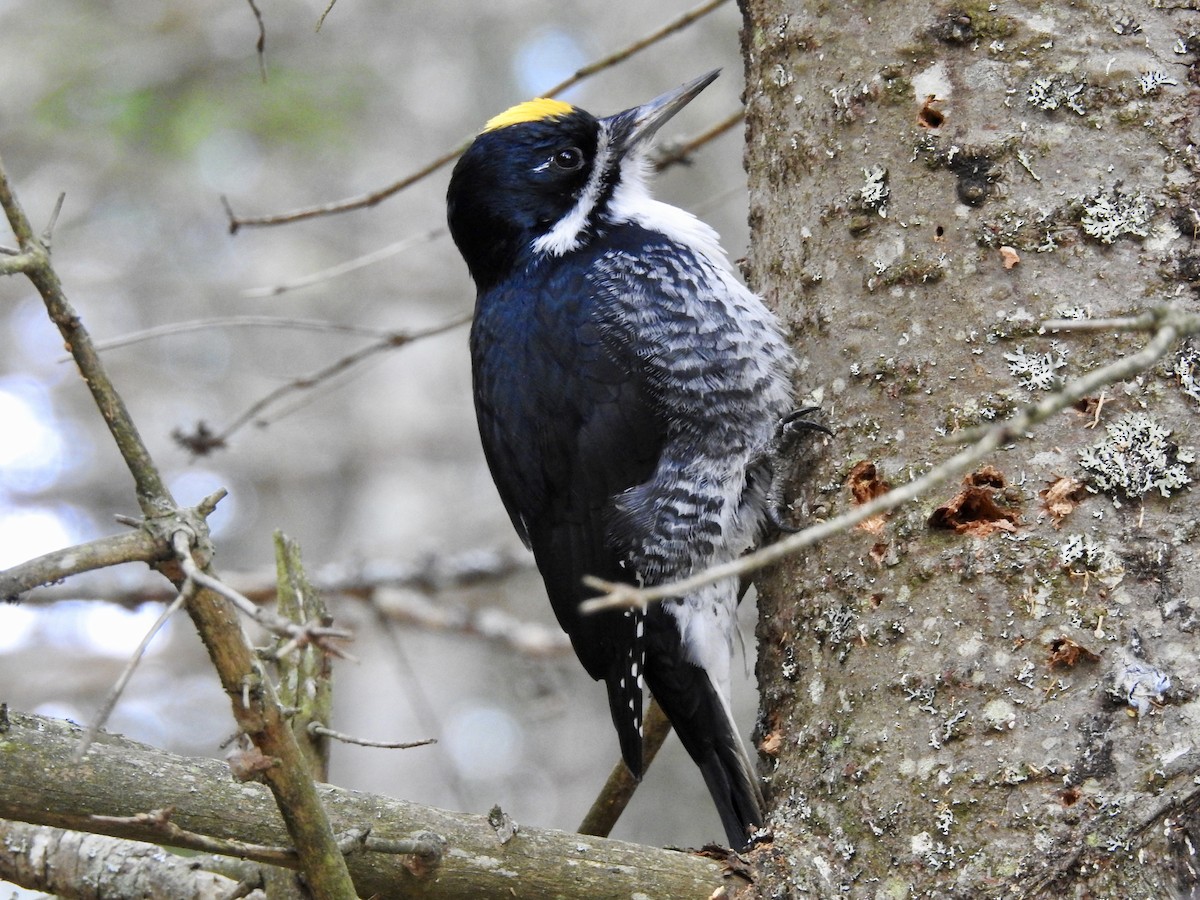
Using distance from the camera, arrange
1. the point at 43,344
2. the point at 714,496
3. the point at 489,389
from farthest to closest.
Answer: the point at 43,344 < the point at 489,389 < the point at 714,496

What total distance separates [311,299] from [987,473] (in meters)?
7.13

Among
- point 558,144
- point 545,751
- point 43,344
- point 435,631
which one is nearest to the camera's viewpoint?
point 558,144

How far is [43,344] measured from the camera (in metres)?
8.39

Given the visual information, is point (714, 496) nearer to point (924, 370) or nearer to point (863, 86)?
point (924, 370)

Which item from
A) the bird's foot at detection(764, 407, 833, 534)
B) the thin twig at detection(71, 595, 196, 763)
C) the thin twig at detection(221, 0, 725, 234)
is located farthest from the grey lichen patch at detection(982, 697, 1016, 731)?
the thin twig at detection(221, 0, 725, 234)

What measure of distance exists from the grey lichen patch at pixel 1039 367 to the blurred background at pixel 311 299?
4276mm

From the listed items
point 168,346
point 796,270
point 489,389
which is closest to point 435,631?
point 489,389

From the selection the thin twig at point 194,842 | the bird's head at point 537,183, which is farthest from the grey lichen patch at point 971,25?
the thin twig at point 194,842

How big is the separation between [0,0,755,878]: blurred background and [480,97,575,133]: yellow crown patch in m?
3.20

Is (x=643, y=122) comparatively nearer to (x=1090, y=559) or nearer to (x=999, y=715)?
(x=1090, y=559)

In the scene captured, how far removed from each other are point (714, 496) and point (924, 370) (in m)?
0.72

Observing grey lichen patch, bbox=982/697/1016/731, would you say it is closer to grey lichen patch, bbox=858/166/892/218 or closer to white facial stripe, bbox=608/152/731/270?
grey lichen patch, bbox=858/166/892/218

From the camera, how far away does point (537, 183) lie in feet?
10.2

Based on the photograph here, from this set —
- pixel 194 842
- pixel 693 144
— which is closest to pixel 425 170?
pixel 693 144
